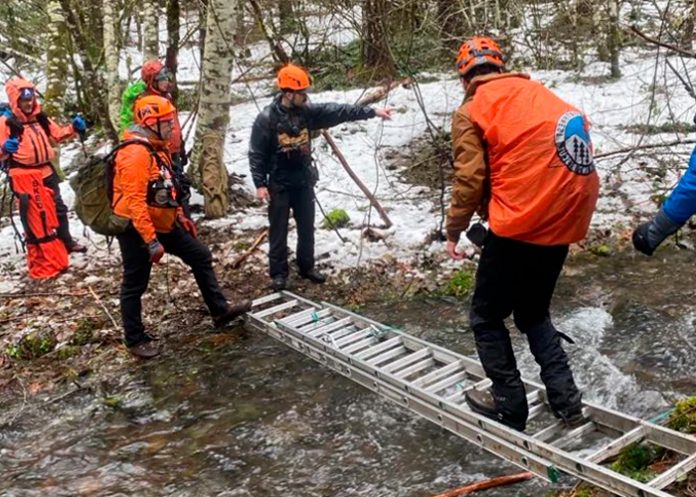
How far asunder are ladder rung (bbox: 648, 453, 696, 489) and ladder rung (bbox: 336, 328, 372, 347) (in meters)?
2.98

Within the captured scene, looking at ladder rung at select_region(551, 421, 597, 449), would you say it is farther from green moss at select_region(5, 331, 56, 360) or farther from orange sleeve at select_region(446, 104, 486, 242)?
green moss at select_region(5, 331, 56, 360)

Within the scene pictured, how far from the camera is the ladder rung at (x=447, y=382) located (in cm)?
516

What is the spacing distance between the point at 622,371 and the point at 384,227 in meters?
3.96

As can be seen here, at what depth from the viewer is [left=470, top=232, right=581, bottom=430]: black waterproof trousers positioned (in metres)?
4.35

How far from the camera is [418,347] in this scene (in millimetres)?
5992

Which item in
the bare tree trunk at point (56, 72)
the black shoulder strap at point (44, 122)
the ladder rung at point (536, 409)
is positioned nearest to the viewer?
the ladder rung at point (536, 409)

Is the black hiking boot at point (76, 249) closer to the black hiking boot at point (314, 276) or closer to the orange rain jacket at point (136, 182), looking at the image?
the black hiking boot at point (314, 276)

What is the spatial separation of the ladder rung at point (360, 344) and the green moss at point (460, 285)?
5.15ft

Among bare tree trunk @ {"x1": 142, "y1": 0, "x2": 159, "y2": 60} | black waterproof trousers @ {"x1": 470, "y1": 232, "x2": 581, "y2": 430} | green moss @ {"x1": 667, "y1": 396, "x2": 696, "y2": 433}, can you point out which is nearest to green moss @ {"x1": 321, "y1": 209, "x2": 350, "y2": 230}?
bare tree trunk @ {"x1": 142, "y1": 0, "x2": 159, "y2": 60}

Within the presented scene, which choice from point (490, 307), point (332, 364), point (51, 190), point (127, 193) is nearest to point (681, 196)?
point (490, 307)

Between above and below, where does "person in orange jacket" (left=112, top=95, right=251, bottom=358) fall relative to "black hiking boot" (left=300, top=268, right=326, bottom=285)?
above

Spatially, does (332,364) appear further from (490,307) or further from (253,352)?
(490,307)

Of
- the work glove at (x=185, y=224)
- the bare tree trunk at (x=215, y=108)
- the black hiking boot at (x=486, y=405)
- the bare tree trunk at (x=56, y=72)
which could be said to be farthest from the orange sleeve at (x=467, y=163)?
the bare tree trunk at (x=56, y=72)

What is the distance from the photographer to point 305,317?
22.8ft
